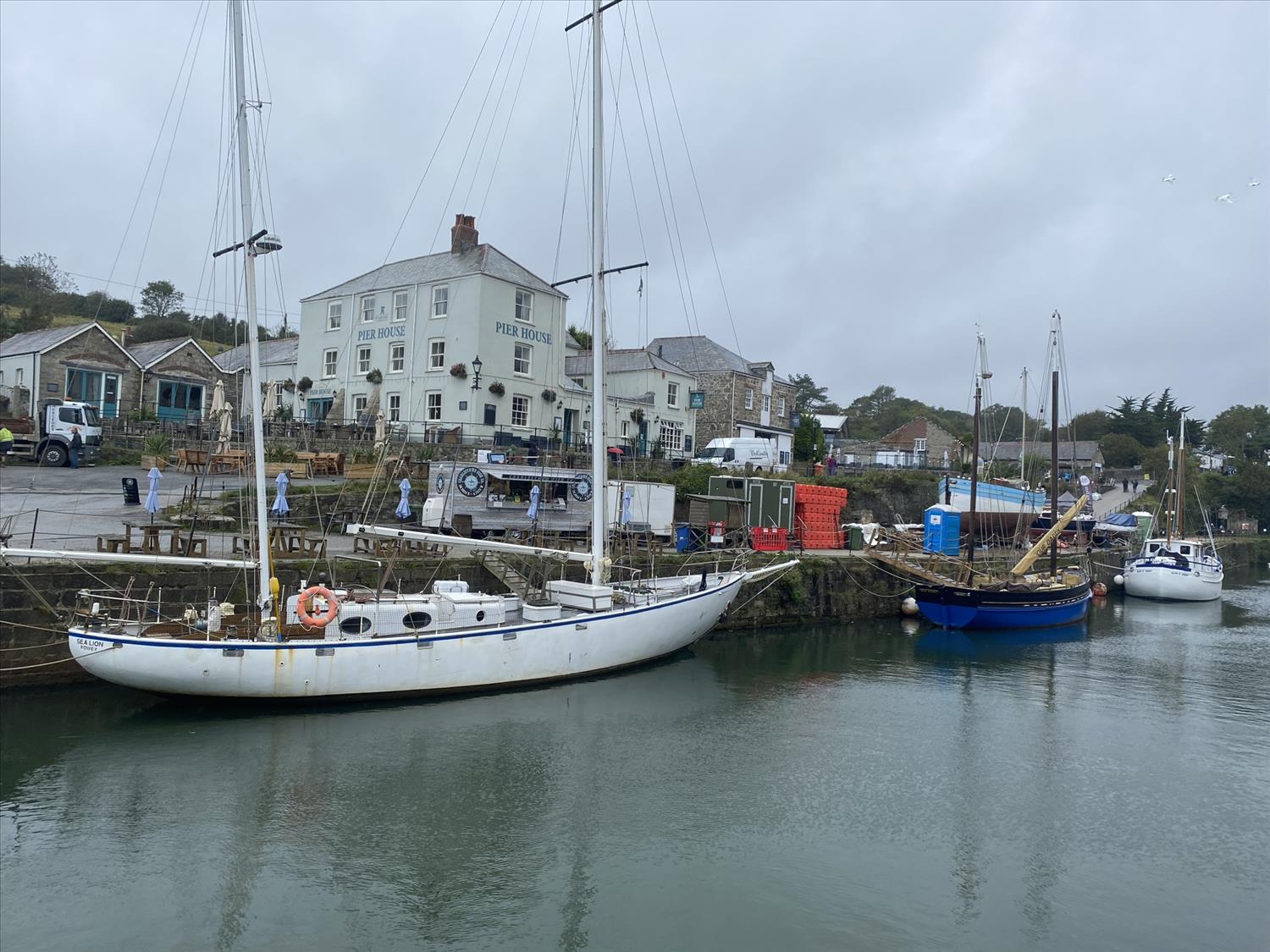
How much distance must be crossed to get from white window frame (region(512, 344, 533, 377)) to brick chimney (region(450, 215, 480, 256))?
19.7 ft

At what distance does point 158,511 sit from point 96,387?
80.0ft

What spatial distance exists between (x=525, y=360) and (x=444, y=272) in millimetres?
5773

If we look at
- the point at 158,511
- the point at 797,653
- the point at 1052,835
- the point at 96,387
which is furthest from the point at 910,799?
the point at 96,387

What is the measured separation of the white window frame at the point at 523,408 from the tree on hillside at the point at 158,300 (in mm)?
65360

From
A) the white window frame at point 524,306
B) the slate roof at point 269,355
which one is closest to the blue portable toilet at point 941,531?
the white window frame at point 524,306

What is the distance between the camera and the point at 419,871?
448 inches

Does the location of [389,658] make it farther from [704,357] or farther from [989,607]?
[704,357]

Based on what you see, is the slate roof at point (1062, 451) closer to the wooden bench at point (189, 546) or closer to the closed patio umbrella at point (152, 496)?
the closed patio umbrella at point (152, 496)

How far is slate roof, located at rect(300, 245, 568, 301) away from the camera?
133ft

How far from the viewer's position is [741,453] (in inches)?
1972

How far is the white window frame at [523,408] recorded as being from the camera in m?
41.4

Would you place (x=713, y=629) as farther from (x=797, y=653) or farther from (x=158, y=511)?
(x=158, y=511)

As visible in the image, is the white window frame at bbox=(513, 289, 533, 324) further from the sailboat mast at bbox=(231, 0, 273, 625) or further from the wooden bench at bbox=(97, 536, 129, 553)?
the wooden bench at bbox=(97, 536, 129, 553)

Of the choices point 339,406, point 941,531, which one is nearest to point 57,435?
point 339,406
